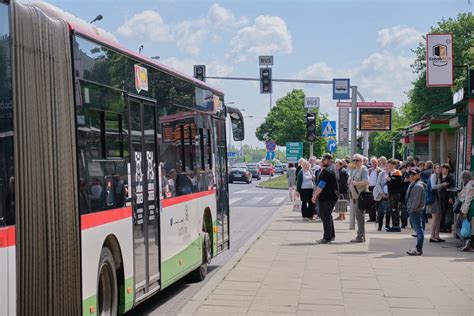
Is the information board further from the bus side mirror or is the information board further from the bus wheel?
the bus wheel

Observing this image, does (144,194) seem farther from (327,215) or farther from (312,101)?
(312,101)

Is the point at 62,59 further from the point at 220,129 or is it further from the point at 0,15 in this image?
the point at 220,129

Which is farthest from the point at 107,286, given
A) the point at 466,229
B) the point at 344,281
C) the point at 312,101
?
the point at 312,101

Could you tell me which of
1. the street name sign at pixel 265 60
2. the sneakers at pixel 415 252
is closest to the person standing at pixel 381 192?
the sneakers at pixel 415 252

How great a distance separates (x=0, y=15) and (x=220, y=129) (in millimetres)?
8827

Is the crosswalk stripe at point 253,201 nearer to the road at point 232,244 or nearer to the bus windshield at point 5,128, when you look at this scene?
the road at point 232,244

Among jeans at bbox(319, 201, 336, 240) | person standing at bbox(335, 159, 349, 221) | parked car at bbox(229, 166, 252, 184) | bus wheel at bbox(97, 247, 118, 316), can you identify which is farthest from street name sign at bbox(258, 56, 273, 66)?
parked car at bbox(229, 166, 252, 184)

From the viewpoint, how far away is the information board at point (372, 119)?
1167 inches

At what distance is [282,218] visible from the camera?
27.1m

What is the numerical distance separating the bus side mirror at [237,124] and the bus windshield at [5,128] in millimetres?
10079

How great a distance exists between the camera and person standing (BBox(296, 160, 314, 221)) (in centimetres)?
2556

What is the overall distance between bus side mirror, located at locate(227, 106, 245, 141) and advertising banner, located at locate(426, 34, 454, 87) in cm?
1453

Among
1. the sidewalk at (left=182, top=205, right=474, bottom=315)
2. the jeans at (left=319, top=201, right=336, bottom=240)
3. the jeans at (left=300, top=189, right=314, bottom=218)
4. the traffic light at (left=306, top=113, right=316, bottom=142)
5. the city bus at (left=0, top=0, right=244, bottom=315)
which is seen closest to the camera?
the city bus at (left=0, top=0, right=244, bottom=315)

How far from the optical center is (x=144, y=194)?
904 cm
